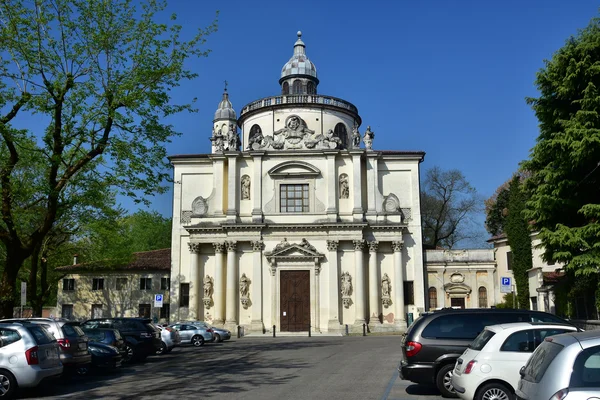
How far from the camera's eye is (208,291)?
1561 inches

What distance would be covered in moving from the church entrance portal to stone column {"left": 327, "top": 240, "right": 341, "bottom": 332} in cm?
161

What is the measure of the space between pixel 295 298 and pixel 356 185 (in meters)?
8.69

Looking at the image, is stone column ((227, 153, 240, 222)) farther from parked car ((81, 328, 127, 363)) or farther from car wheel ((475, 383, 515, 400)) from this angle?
car wheel ((475, 383, 515, 400))

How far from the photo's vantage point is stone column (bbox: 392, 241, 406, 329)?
38750 mm

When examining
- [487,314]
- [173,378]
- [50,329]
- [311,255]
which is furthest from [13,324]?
[311,255]

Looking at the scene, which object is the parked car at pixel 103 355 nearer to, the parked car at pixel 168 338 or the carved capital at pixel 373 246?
the parked car at pixel 168 338

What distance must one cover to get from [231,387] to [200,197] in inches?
1123

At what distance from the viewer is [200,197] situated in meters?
41.2

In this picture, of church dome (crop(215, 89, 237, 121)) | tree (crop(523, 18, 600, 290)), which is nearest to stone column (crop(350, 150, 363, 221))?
tree (crop(523, 18, 600, 290))

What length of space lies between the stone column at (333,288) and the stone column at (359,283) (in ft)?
4.06

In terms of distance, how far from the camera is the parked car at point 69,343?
14531mm

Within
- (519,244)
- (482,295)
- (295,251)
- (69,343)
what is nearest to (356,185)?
(295,251)

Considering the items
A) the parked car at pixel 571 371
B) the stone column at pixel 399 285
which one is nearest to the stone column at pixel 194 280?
the stone column at pixel 399 285

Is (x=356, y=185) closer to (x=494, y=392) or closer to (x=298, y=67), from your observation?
(x=298, y=67)
